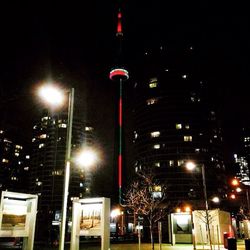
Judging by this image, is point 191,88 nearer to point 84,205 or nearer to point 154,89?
point 154,89

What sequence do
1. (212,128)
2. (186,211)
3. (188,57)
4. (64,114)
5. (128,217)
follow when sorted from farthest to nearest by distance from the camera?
(64,114) → (188,57) → (212,128) → (128,217) → (186,211)

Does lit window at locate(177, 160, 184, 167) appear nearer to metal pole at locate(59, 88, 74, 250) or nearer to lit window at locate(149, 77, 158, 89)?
lit window at locate(149, 77, 158, 89)

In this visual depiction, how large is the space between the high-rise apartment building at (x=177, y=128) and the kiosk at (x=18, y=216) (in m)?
90.3

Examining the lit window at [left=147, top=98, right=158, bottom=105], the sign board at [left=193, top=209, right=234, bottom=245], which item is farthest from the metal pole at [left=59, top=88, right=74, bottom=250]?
the lit window at [left=147, top=98, right=158, bottom=105]

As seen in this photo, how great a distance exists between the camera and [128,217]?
365ft

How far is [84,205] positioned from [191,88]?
112 meters

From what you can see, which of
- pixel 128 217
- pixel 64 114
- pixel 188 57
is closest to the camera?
pixel 128 217

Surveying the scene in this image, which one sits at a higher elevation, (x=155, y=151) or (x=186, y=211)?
(x=155, y=151)

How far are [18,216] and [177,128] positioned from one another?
3989 inches

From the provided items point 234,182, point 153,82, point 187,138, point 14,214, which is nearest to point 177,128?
point 187,138

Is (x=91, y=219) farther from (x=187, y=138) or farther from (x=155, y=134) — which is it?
(x=187, y=138)

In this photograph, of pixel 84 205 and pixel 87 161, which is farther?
pixel 84 205

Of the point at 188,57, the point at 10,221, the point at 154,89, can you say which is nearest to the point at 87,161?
the point at 10,221

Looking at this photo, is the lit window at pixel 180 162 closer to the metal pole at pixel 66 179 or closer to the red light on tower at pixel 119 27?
the red light on tower at pixel 119 27
